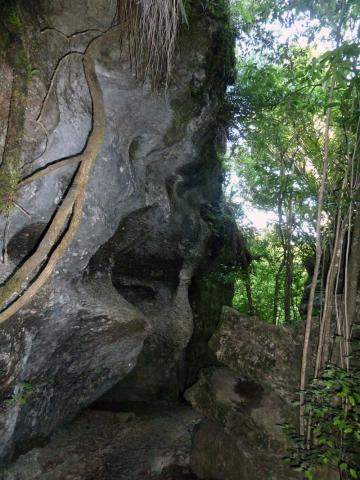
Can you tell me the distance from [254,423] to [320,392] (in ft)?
6.70

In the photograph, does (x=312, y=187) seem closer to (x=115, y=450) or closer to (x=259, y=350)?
(x=259, y=350)

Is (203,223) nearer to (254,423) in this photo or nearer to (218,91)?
(218,91)

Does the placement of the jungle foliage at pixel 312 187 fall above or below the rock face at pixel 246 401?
above

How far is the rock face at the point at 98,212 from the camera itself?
4.65 metres

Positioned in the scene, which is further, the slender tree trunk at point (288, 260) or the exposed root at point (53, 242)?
the slender tree trunk at point (288, 260)

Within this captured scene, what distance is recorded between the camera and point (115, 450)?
248 inches

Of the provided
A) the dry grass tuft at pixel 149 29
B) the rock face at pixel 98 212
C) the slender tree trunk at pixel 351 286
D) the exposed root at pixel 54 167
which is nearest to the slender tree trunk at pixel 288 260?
the rock face at pixel 98 212

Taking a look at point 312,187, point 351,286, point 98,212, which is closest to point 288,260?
point 312,187

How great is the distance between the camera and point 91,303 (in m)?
5.48

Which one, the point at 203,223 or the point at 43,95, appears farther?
the point at 203,223

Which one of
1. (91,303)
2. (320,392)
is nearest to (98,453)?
(91,303)

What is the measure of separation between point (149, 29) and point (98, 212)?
265 cm

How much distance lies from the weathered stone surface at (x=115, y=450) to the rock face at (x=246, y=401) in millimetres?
701

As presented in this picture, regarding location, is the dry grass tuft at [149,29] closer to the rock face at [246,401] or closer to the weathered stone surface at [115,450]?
the rock face at [246,401]
